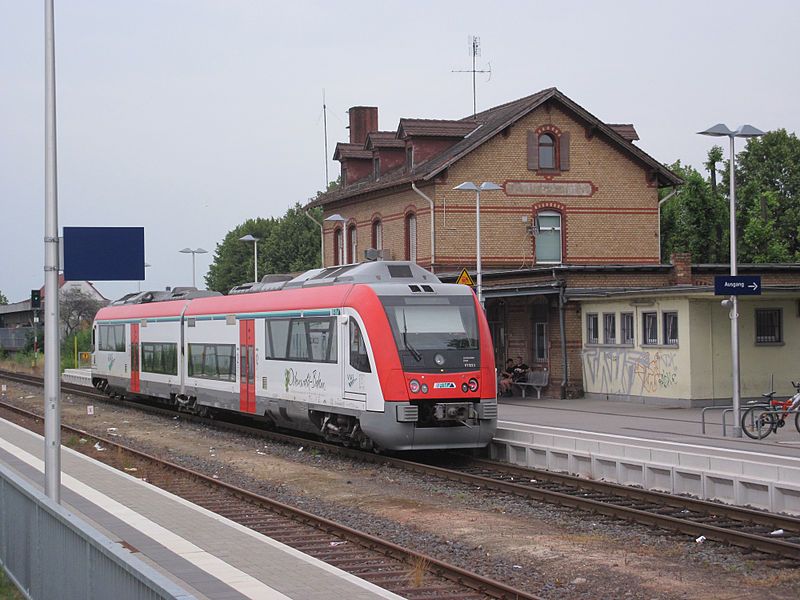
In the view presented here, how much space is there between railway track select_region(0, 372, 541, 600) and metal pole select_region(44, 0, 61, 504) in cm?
254

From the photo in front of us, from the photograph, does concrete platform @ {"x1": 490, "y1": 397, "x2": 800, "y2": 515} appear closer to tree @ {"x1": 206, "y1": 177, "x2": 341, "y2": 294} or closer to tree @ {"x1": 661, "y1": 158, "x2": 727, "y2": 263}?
tree @ {"x1": 661, "y1": 158, "x2": 727, "y2": 263}

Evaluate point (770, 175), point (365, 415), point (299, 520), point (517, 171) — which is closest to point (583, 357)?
point (517, 171)

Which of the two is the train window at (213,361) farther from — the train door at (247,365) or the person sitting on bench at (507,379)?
the person sitting on bench at (507,379)

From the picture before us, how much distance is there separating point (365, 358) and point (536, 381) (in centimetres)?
1605

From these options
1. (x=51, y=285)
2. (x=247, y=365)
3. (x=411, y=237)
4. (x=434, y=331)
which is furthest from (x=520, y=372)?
(x=51, y=285)

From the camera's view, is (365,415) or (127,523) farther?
(365,415)

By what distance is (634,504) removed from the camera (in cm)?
1480

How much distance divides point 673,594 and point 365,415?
363 inches

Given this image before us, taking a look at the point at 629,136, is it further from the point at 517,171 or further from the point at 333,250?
the point at 333,250

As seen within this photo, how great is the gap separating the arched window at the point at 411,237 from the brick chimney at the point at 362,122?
1183 centimetres

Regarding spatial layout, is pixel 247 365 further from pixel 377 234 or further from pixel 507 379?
pixel 377 234

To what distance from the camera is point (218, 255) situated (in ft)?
362

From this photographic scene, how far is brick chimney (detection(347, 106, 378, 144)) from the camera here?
179ft

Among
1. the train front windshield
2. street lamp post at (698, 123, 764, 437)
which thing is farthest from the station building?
the train front windshield
